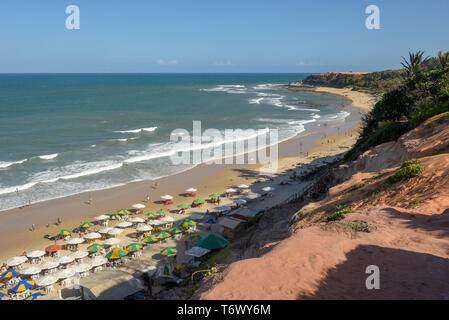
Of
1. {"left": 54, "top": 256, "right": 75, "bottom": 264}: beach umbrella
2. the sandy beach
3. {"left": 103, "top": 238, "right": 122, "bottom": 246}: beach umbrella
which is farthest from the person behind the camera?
the sandy beach

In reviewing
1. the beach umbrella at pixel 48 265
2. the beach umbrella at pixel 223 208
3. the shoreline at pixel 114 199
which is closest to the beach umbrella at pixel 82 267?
the beach umbrella at pixel 48 265

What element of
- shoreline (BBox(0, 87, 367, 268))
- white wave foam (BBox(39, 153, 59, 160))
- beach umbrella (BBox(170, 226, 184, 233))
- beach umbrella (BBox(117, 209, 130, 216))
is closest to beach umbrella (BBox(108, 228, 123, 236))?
beach umbrella (BBox(117, 209, 130, 216))

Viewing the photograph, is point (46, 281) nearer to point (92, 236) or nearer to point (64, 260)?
point (64, 260)

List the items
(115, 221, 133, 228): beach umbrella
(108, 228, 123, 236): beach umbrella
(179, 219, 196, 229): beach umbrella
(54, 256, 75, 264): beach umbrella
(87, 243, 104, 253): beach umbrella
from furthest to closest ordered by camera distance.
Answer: (115, 221, 133, 228): beach umbrella
(179, 219, 196, 229): beach umbrella
(108, 228, 123, 236): beach umbrella
(87, 243, 104, 253): beach umbrella
(54, 256, 75, 264): beach umbrella

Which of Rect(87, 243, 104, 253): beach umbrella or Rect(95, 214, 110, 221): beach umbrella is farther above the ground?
Rect(95, 214, 110, 221): beach umbrella

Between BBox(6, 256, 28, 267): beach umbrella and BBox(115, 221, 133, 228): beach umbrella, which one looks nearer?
BBox(6, 256, 28, 267): beach umbrella

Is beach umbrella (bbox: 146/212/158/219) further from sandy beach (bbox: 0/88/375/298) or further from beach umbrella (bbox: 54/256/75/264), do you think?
beach umbrella (bbox: 54/256/75/264)

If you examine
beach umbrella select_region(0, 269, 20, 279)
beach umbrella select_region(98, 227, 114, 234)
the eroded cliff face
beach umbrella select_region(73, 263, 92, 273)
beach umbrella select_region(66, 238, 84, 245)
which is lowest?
beach umbrella select_region(0, 269, 20, 279)
